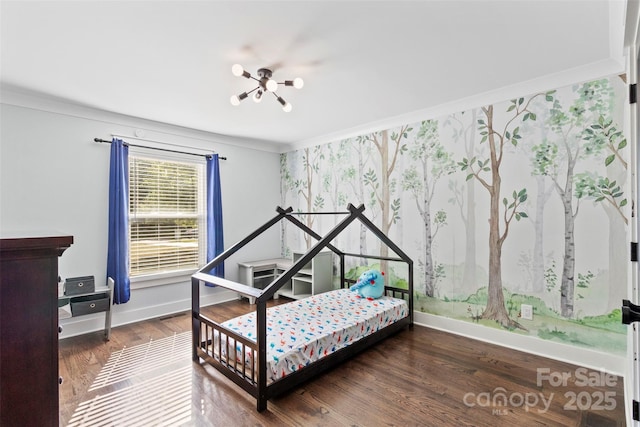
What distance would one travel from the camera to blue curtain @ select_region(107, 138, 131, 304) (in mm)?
3352

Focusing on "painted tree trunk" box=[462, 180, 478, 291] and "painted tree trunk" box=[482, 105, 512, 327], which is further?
"painted tree trunk" box=[462, 180, 478, 291]

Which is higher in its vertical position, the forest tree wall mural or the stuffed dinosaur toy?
the forest tree wall mural

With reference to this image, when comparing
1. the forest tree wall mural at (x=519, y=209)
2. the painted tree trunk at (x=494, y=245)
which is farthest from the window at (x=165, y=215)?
the painted tree trunk at (x=494, y=245)

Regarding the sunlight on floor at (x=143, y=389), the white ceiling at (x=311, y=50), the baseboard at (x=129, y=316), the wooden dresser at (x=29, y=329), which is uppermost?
the white ceiling at (x=311, y=50)

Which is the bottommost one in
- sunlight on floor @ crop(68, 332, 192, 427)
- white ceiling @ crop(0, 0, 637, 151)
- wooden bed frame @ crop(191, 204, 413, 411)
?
sunlight on floor @ crop(68, 332, 192, 427)

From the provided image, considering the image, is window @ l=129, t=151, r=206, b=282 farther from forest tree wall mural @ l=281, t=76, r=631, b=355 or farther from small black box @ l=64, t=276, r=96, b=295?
forest tree wall mural @ l=281, t=76, r=631, b=355

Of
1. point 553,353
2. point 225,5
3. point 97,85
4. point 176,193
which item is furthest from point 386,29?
point 176,193

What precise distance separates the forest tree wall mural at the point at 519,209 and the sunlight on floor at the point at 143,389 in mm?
2509

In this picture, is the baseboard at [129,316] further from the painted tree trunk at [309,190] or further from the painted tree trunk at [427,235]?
the painted tree trunk at [427,235]

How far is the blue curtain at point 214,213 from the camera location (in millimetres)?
4195

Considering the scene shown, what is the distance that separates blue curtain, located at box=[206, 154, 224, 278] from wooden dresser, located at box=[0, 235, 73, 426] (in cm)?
341

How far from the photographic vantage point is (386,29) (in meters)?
1.89

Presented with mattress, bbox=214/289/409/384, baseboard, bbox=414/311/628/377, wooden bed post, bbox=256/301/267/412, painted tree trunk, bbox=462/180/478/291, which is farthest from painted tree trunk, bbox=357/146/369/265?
wooden bed post, bbox=256/301/267/412

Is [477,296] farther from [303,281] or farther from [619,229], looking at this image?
[303,281]
